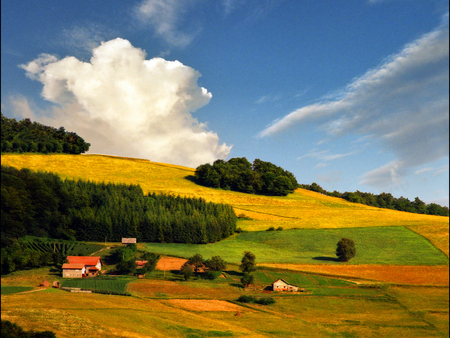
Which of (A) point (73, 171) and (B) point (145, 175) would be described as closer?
(A) point (73, 171)

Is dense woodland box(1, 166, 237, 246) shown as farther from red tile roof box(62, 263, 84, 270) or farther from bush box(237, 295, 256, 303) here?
bush box(237, 295, 256, 303)

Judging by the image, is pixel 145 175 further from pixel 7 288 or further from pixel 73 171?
pixel 7 288

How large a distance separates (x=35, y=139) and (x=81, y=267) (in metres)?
21.1

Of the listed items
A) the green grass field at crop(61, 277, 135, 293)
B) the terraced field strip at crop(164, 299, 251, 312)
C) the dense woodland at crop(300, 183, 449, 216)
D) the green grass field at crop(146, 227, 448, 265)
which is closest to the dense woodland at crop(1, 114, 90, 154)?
the green grass field at crop(61, 277, 135, 293)

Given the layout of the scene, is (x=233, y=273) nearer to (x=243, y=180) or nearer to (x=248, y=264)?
(x=248, y=264)

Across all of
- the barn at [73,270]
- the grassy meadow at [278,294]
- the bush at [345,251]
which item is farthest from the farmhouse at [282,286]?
the barn at [73,270]

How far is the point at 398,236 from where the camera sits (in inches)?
2817

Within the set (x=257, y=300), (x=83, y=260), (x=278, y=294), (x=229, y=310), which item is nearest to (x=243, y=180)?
(x=278, y=294)

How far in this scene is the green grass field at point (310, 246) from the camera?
64625 mm

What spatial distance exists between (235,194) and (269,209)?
13398 millimetres

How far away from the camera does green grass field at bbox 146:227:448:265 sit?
2544 inches

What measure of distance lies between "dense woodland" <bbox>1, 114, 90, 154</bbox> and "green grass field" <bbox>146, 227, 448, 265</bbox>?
27.1 metres

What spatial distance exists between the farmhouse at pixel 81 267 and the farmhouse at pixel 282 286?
94.4 ft

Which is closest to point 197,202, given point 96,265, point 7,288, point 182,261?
point 182,261
